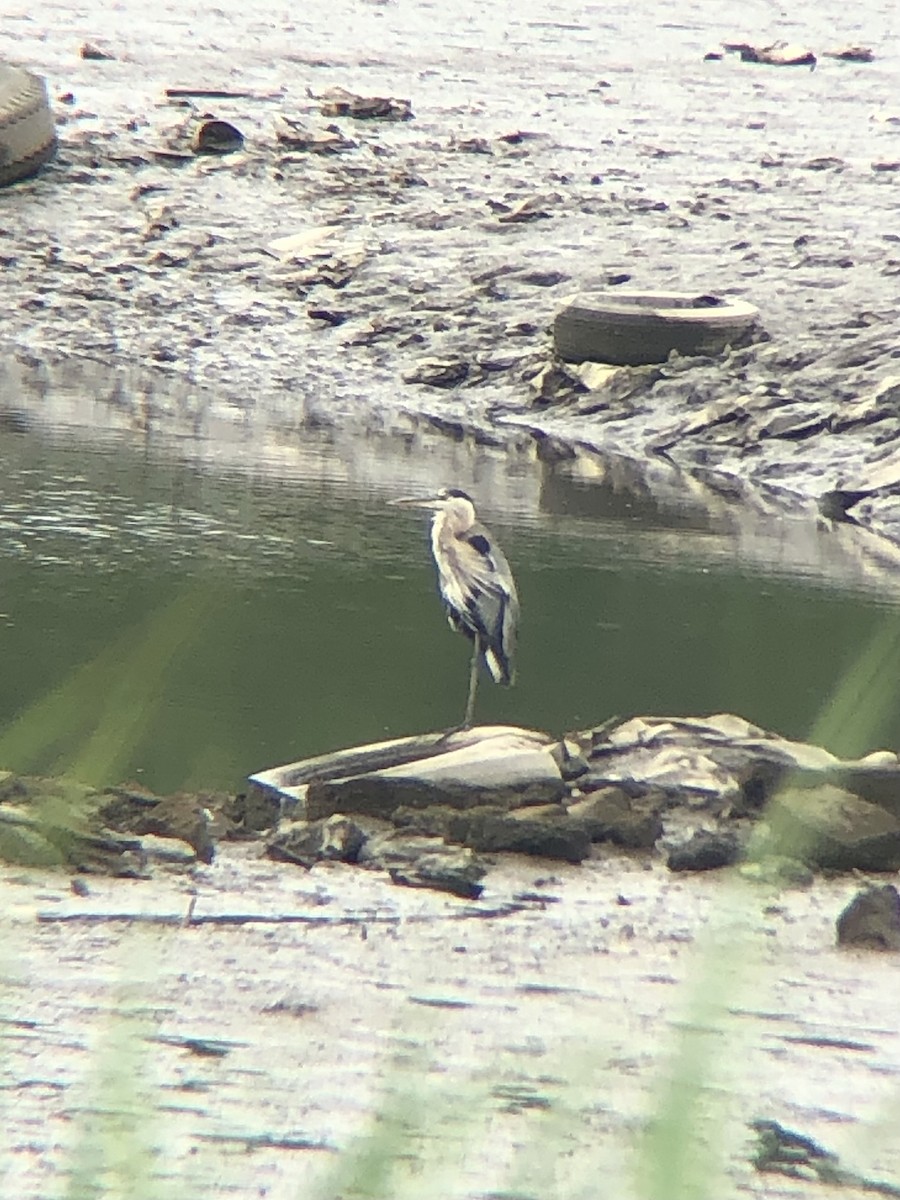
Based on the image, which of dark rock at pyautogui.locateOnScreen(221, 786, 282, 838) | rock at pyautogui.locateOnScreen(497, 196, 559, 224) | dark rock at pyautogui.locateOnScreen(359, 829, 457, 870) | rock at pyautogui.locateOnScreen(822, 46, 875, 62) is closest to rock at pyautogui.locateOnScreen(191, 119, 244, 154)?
rock at pyautogui.locateOnScreen(497, 196, 559, 224)

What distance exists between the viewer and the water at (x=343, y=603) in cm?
734

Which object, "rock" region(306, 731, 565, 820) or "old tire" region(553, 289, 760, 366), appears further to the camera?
"old tire" region(553, 289, 760, 366)

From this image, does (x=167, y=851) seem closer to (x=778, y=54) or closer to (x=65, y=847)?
(x=65, y=847)

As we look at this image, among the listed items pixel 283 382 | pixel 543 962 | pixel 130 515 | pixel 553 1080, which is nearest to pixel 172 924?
pixel 543 962

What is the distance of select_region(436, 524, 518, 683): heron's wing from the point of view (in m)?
6.98

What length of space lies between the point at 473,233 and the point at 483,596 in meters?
10.8

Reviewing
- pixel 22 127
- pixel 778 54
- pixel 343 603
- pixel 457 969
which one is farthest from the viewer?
pixel 778 54

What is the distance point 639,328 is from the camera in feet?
46.8

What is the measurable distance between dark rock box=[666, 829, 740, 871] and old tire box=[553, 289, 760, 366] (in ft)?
29.4

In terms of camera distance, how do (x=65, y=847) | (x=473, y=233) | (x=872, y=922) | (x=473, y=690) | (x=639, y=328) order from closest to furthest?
(x=872, y=922) < (x=65, y=847) < (x=473, y=690) < (x=639, y=328) < (x=473, y=233)

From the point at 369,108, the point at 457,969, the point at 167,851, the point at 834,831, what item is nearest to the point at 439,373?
the point at 369,108

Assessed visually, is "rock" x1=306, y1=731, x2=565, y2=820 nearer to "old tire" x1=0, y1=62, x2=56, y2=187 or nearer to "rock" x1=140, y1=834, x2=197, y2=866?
"rock" x1=140, y1=834, x2=197, y2=866

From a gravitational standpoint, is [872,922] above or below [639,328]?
below

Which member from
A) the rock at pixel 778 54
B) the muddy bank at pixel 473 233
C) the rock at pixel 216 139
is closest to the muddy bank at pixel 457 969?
the muddy bank at pixel 473 233
